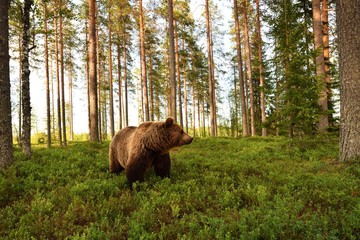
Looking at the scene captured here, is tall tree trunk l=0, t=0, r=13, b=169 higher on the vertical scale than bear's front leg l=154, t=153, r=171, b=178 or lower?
higher

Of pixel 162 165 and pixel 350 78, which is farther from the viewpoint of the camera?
pixel 350 78

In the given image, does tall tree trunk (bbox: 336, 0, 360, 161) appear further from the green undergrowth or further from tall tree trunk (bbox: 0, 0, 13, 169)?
tall tree trunk (bbox: 0, 0, 13, 169)

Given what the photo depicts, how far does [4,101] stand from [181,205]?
20.7ft

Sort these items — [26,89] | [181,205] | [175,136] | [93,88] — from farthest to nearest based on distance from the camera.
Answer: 1. [93,88]
2. [26,89]
3. [175,136]
4. [181,205]

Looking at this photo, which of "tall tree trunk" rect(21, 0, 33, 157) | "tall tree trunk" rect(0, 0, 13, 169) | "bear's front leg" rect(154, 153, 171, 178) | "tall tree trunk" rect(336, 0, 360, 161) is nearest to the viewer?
"bear's front leg" rect(154, 153, 171, 178)

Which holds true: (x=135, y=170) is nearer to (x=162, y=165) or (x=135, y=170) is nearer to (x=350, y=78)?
(x=162, y=165)

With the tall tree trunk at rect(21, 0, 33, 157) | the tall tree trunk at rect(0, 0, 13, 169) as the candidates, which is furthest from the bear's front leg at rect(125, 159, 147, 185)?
the tall tree trunk at rect(21, 0, 33, 157)

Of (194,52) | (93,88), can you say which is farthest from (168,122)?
(194,52)

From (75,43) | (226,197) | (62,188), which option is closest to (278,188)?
(226,197)

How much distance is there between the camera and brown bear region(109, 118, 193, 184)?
6730 mm

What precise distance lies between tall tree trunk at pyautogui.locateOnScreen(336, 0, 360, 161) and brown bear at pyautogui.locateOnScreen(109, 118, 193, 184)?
206 inches

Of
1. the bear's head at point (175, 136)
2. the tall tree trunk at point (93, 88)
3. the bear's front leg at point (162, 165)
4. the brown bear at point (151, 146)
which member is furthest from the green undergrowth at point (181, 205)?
the tall tree trunk at point (93, 88)

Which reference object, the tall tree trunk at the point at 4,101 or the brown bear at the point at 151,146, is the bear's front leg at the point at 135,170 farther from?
the tall tree trunk at the point at 4,101

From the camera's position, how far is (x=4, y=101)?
7781 millimetres
